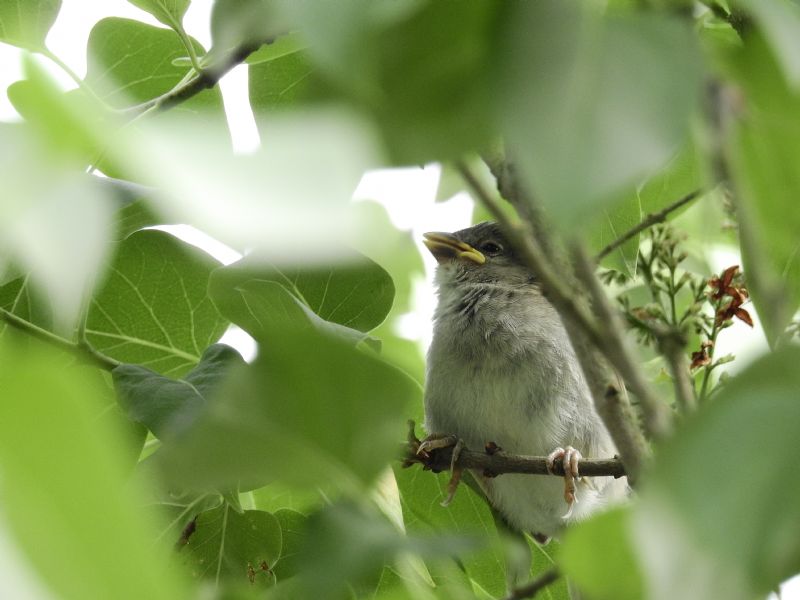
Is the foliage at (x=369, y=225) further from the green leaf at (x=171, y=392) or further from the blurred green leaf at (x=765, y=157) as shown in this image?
the green leaf at (x=171, y=392)

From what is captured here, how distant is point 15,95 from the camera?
1.81 ft

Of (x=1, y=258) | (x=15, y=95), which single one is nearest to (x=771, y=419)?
(x=15, y=95)

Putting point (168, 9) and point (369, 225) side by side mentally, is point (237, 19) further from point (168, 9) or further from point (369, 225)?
point (168, 9)

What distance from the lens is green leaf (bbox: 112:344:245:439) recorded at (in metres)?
1.13

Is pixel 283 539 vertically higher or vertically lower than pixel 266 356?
lower

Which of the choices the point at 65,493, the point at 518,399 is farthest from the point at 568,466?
the point at 65,493

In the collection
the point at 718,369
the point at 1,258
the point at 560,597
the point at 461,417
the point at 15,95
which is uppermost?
the point at 15,95

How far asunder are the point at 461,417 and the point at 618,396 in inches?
85.9

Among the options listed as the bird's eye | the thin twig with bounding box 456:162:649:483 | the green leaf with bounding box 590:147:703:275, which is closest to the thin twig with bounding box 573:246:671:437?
the thin twig with bounding box 456:162:649:483

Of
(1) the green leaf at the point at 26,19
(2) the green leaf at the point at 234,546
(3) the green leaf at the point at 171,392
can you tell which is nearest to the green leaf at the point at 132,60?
(1) the green leaf at the point at 26,19

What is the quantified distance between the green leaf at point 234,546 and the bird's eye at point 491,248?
2378 mm

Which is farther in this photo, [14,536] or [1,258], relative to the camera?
[1,258]

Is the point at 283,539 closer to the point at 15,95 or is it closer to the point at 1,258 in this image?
the point at 1,258

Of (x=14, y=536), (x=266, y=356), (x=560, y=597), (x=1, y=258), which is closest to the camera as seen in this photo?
(x=14, y=536)
